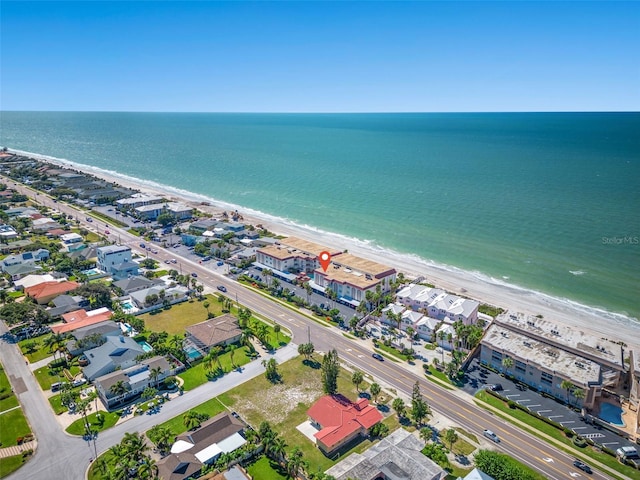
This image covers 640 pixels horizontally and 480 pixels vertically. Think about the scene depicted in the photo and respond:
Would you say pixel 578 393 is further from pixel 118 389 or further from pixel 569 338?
pixel 118 389

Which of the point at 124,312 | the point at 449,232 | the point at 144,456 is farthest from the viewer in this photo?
the point at 449,232

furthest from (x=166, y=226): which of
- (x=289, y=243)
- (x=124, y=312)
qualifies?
(x=124, y=312)

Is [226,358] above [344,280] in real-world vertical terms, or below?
below

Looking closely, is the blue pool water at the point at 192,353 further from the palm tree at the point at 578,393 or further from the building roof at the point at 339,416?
the palm tree at the point at 578,393

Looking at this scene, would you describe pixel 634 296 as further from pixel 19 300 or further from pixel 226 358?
pixel 19 300

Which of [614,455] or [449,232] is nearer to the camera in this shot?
[614,455]

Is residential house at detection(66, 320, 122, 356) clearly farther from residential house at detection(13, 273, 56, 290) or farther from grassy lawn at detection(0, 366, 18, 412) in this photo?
residential house at detection(13, 273, 56, 290)

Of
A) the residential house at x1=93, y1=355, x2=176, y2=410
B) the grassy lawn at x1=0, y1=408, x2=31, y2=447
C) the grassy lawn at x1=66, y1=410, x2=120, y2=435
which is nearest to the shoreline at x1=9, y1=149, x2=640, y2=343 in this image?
the residential house at x1=93, y1=355, x2=176, y2=410
